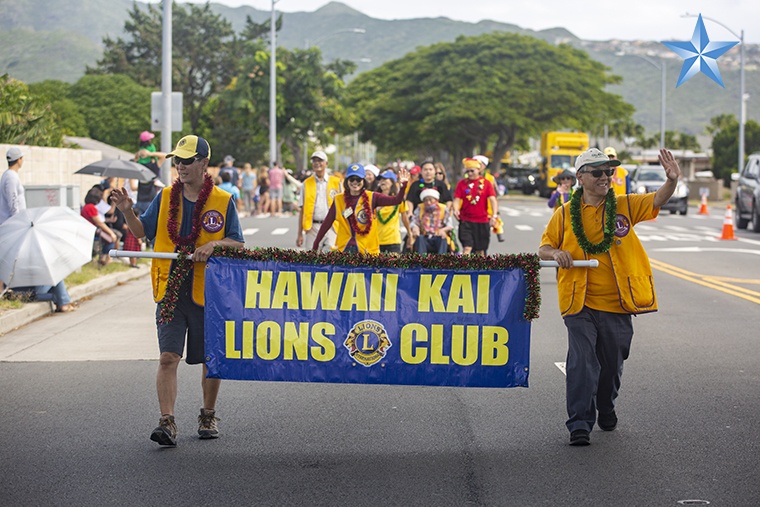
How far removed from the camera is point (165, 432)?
683 cm

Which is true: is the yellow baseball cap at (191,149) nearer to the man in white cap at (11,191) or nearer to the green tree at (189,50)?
the man in white cap at (11,191)

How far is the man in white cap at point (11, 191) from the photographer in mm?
13047

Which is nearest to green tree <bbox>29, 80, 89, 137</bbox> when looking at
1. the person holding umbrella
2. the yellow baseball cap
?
the person holding umbrella

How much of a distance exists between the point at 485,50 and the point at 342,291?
220 ft

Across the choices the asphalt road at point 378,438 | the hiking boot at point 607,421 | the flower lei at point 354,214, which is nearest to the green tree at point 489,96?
the flower lei at point 354,214

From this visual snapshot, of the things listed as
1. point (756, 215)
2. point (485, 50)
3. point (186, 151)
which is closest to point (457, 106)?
point (485, 50)

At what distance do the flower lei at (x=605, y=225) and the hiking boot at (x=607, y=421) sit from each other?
1062mm

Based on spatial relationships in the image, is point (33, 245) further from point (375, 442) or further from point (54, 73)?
point (54, 73)

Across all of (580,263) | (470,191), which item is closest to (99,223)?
(470,191)

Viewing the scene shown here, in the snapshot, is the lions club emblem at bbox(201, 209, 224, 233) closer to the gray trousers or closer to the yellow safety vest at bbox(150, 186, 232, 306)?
the yellow safety vest at bbox(150, 186, 232, 306)

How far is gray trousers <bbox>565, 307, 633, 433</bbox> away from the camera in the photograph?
6.98 meters

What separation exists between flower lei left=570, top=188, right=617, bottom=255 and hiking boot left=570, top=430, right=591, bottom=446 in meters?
1.07

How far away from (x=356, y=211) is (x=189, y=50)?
81.1m

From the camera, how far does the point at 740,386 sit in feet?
29.3
